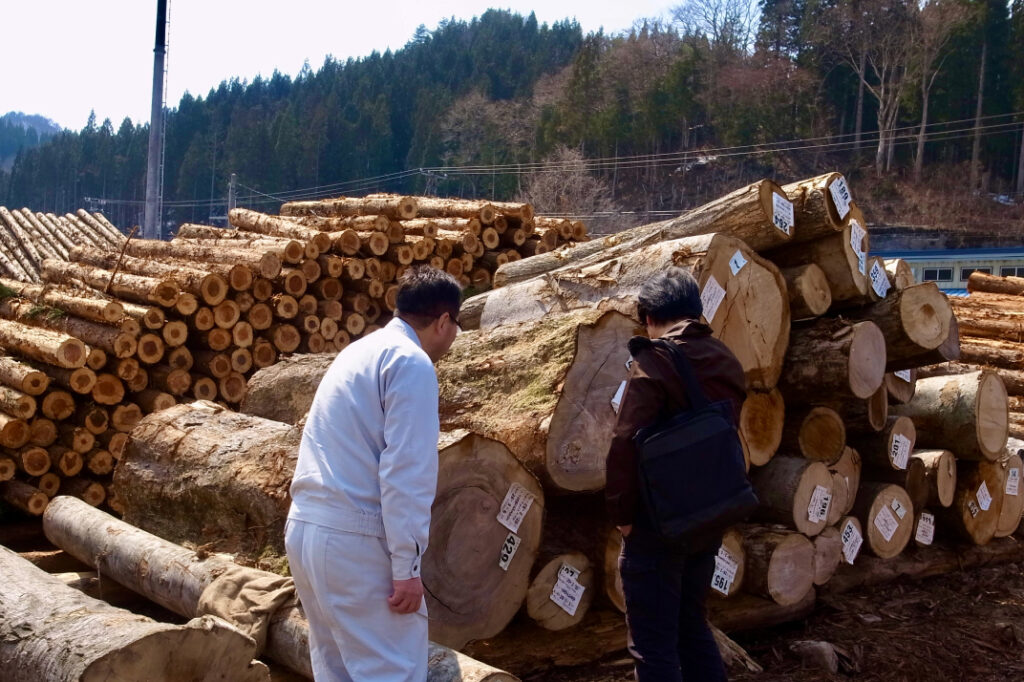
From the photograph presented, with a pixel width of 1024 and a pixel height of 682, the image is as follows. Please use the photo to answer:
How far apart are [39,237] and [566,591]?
17.9 m

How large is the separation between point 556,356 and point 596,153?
44.6 m

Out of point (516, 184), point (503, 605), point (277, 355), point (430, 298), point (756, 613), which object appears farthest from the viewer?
point (516, 184)

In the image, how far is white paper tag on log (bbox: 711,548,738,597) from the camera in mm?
4746

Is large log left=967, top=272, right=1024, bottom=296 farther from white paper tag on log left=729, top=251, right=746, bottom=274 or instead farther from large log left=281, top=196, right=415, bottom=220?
white paper tag on log left=729, top=251, right=746, bottom=274

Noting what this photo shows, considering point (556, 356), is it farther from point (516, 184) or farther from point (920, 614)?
point (516, 184)

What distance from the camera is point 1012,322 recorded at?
9.60m

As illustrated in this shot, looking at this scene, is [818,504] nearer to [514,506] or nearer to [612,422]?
[612,422]

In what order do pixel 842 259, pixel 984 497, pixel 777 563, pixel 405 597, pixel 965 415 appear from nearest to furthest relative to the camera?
pixel 405 597 → pixel 777 563 → pixel 842 259 → pixel 965 415 → pixel 984 497

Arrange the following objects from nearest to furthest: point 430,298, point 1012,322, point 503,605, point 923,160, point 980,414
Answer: point 430,298 → point 503,605 → point 980,414 → point 1012,322 → point 923,160

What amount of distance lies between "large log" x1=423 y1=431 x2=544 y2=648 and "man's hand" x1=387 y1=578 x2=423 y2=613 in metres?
1.07

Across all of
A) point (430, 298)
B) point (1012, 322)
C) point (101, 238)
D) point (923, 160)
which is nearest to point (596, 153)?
point (923, 160)

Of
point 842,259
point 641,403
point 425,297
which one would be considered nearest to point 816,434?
point 842,259

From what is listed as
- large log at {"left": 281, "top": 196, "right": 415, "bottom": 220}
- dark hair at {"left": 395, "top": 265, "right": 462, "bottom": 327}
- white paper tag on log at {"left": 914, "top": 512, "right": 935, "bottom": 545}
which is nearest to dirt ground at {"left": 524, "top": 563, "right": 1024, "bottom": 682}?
white paper tag on log at {"left": 914, "top": 512, "right": 935, "bottom": 545}

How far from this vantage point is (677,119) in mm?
47344
